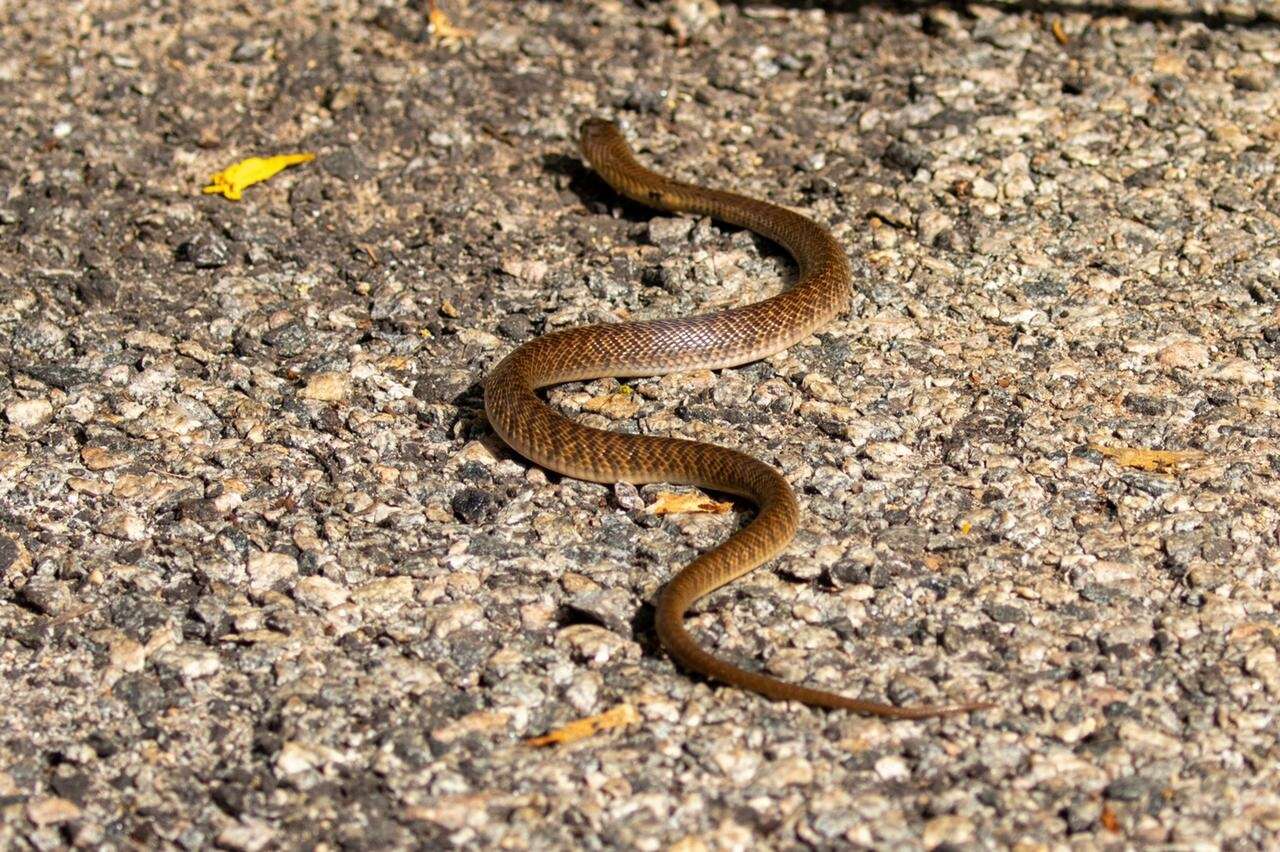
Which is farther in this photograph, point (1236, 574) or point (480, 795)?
point (1236, 574)

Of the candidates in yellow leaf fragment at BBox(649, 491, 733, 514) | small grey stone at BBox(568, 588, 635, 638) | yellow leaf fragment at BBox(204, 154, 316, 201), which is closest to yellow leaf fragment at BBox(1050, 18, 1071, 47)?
yellow leaf fragment at BBox(204, 154, 316, 201)

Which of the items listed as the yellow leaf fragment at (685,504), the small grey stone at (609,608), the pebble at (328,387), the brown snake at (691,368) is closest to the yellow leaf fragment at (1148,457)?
the brown snake at (691,368)

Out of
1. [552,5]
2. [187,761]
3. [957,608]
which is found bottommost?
[187,761]

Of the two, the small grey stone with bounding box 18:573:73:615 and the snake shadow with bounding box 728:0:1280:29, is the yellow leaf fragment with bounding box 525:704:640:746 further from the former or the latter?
the snake shadow with bounding box 728:0:1280:29

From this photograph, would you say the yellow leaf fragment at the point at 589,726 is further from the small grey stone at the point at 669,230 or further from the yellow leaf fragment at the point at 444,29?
the yellow leaf fragment at the point at 444,29

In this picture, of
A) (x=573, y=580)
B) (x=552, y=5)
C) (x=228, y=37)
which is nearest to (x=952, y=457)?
(x=573, y=580)

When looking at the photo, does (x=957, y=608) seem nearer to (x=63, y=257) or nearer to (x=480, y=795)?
(x=480, y=795)
